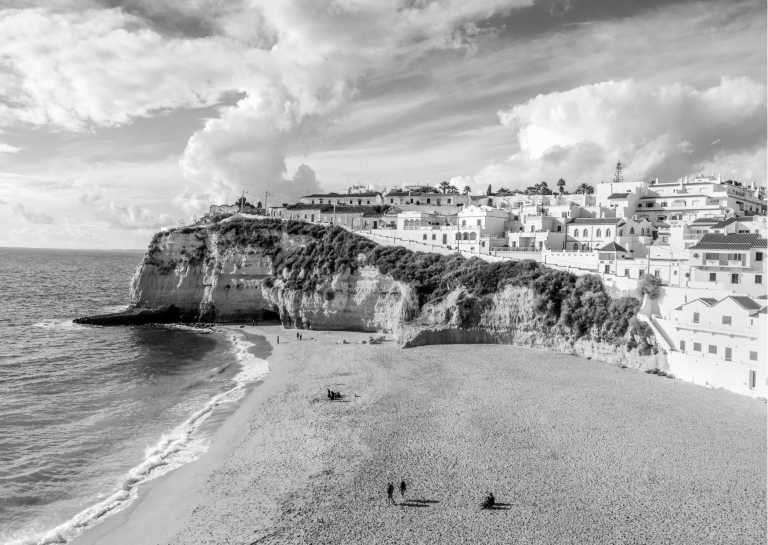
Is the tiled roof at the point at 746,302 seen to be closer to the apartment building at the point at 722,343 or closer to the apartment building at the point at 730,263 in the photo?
the apartment building at the point at 722,343

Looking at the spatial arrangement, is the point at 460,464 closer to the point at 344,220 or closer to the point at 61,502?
the point at 61,502

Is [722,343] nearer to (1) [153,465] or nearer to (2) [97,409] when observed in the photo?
(1) [153,465]

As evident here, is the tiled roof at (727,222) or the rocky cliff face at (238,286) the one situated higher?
the tiled roof at (727,222)

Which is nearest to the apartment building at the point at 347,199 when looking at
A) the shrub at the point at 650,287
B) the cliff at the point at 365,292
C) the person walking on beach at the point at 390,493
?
the cliff at the point at 365,292

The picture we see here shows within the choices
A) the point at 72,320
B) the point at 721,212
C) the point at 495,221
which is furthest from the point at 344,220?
the point at 721,212

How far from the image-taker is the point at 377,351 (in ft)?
157

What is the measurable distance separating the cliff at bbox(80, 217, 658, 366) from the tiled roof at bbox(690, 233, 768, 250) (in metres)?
8.33

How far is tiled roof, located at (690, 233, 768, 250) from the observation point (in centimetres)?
4241

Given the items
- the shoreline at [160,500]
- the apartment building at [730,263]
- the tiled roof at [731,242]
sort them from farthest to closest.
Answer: the tiled roof at [731,242]
the apartment building at [730,263]
the shoreline at [160,500]

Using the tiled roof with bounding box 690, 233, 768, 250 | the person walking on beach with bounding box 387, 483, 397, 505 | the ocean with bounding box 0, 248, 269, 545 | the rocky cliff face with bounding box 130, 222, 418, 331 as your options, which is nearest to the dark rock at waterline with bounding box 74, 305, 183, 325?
the rocky cliff face with bounding box 130, 222, 418, 331

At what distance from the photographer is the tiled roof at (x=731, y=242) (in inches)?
1670

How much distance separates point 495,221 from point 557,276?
81.1 feet

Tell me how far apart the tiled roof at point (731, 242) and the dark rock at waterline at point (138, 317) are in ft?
199

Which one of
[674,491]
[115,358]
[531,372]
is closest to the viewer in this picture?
[674,491]
